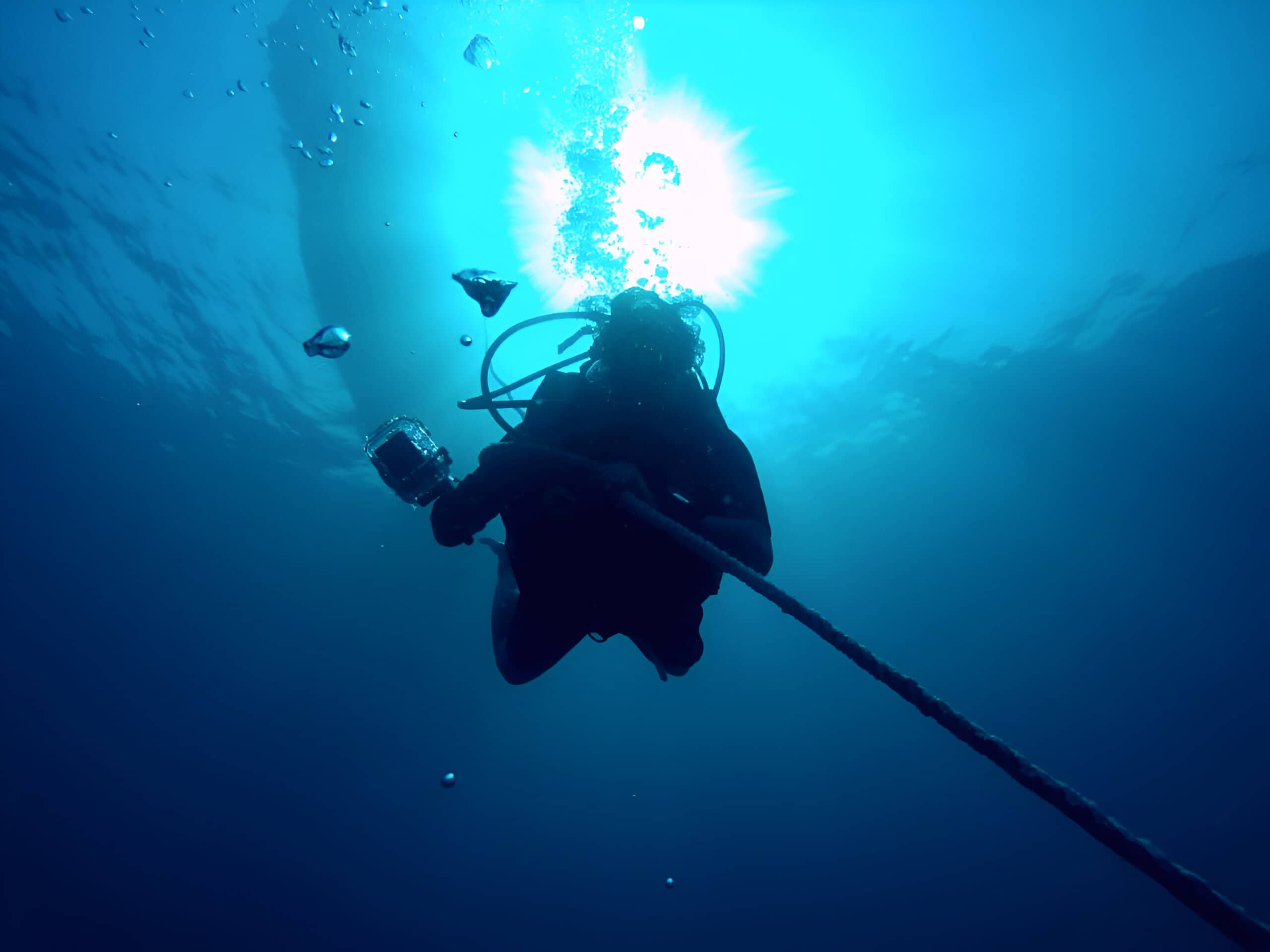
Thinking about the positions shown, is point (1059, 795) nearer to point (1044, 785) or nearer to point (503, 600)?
point (1044, 785)

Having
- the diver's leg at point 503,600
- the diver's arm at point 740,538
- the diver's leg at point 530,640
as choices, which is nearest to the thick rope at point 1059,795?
the diver's arm at point 740,538

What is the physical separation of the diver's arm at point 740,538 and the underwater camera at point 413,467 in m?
2.11

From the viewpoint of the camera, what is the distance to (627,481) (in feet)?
9.99

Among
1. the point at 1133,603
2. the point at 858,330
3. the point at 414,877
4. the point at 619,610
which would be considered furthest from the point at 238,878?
the point at 1133,603

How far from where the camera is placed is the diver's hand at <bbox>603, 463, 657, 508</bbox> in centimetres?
300

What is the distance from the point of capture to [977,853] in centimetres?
3488

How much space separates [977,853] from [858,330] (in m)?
38.8

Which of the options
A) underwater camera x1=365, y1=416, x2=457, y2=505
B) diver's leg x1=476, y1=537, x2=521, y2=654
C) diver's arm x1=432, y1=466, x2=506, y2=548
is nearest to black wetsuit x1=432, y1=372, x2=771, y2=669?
diver's arm x1=432, y1=466, x2=506, y2=548

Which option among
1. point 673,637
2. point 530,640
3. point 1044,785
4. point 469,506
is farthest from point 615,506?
point 1044,785

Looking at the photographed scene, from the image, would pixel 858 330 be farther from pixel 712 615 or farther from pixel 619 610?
pixel 712 615

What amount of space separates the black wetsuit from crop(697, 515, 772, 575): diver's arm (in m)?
0.25

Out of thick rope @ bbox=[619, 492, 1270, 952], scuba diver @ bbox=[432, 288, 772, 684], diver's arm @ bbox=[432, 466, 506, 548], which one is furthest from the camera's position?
diver's arm @ bbox=[432, 466, 506, 548]

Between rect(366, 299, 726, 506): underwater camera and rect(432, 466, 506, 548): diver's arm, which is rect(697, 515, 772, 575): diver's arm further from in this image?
rect(432, 466, 506, 548): diver's arm

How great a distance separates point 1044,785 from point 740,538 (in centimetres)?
219
